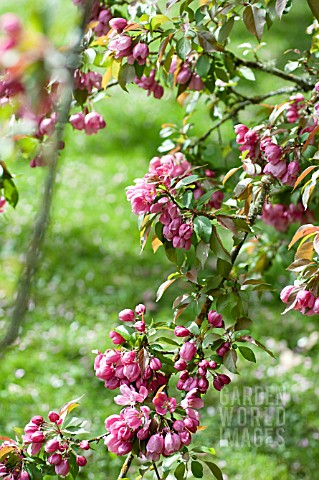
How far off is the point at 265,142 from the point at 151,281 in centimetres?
229

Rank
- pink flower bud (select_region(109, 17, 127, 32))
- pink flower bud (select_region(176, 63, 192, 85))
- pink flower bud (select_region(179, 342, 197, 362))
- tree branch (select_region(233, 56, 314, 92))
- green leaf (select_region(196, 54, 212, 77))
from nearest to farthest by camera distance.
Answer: pink flower bud (select_region(179, 342, 197, 362)), pink flower bud (select_region(109, 17, 127, 32)), green leaf (select_region(196, 54, 212, 77)), pink flower bud (select_region(176, 63, 192, 85)), tree branch (select_region(233, 56, 314, 92))

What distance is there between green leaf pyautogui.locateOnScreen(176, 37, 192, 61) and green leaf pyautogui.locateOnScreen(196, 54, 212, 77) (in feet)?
0.43

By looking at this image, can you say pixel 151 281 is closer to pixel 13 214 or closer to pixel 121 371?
pixel 13 214

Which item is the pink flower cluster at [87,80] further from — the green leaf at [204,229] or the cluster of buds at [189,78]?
the green leaf at [204,229]

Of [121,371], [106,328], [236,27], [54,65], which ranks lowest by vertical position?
[236,27]

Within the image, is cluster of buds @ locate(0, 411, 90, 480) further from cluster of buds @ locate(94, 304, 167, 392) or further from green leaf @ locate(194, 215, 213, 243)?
green leaf @ locate(194, 215, 213, 243)

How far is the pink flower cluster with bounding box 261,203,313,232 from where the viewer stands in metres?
1.98

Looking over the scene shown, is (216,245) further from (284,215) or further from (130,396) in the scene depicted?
(284,215)

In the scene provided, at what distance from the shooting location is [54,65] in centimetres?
55

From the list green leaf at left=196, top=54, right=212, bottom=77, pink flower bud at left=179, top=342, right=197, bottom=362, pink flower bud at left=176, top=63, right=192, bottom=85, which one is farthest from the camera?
pink flower bud at left=176, top=63, right=192, bottom=85

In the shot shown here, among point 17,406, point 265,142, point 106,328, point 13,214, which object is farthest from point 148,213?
point 13,214

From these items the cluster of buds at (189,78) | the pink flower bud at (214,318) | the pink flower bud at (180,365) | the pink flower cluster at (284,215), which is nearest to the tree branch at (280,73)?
the cluster of buds at (189,78)

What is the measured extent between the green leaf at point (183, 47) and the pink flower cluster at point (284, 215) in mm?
649

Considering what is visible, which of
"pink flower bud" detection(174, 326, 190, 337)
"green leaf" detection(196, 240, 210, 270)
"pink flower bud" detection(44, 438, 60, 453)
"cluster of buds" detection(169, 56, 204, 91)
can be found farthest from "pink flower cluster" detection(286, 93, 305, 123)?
"pink flower bud" detection(44, 438, 60, 453)
